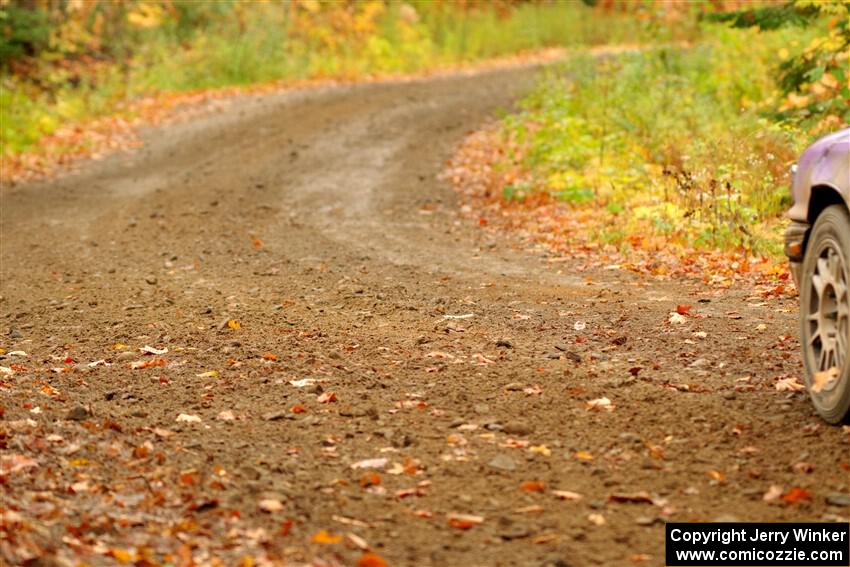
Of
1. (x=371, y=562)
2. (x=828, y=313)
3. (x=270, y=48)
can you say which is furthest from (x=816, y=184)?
(x=270, y=48)

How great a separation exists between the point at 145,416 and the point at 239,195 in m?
8.79

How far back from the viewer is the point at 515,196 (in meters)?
13.9

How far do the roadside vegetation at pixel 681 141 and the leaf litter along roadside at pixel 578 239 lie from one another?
1.7 inches

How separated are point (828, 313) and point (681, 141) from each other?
9363mm

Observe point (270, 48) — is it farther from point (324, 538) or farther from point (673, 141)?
point (324, 538)

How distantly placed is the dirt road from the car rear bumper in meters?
0.68

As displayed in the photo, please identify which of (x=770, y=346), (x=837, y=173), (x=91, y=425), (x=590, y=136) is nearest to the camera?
(x=837, y=173)

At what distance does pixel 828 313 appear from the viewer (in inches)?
209

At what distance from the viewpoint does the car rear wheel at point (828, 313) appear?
502 centimetres

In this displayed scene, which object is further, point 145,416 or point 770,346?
point 770,346

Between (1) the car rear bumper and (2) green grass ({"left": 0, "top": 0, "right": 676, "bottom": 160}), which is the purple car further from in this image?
(2) green grass ({"left": 0, "top": 0, "right": 676, "bottom": 160})

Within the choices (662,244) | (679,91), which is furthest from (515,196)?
(679,91)

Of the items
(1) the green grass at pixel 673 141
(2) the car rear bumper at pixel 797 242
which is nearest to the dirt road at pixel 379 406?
(2) the car rear bumper at pixel 797 242

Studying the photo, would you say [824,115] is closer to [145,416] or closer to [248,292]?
[248,292]
